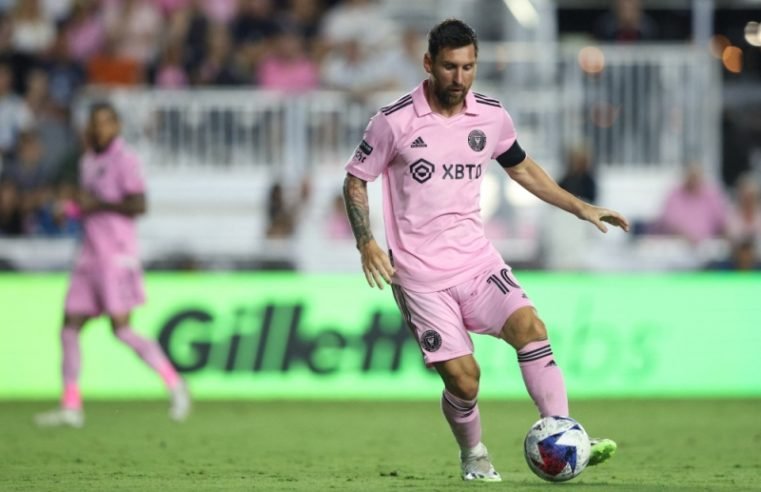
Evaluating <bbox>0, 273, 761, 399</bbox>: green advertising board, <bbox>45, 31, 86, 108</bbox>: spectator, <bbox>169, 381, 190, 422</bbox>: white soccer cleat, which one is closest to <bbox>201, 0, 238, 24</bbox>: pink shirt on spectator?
<bbox>45, 31, 86, 108</bbox>: spectator

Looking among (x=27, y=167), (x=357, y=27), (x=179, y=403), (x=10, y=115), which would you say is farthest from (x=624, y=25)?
(x=179, y=403)

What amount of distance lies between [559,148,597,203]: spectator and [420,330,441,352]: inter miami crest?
10107 mm

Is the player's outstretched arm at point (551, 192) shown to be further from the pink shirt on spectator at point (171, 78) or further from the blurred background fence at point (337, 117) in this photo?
the pink shirt on spectator at point (171, 78)

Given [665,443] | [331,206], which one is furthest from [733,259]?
[665,443]

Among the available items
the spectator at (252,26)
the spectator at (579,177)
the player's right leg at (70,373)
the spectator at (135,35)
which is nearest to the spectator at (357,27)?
the spectator at (252,26)

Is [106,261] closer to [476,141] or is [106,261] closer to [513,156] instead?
[513,156]

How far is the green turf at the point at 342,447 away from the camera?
932cm

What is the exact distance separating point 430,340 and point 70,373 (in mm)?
5902

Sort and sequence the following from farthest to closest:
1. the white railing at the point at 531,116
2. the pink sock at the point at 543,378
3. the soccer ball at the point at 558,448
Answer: the white railing at the point at 531,116, the pink sock at the point at 543,378, the soccer ball at the point at 558,448

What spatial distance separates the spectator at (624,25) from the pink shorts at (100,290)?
31.0 ft

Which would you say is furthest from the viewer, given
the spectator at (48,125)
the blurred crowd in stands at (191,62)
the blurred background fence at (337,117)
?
the spectator at (48,125)

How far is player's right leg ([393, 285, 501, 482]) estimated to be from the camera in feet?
29.3

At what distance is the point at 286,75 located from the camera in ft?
70.1

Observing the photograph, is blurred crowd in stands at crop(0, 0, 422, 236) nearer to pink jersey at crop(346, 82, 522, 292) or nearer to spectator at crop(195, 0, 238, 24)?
spectator at crop(195, 0, 238, 24)
